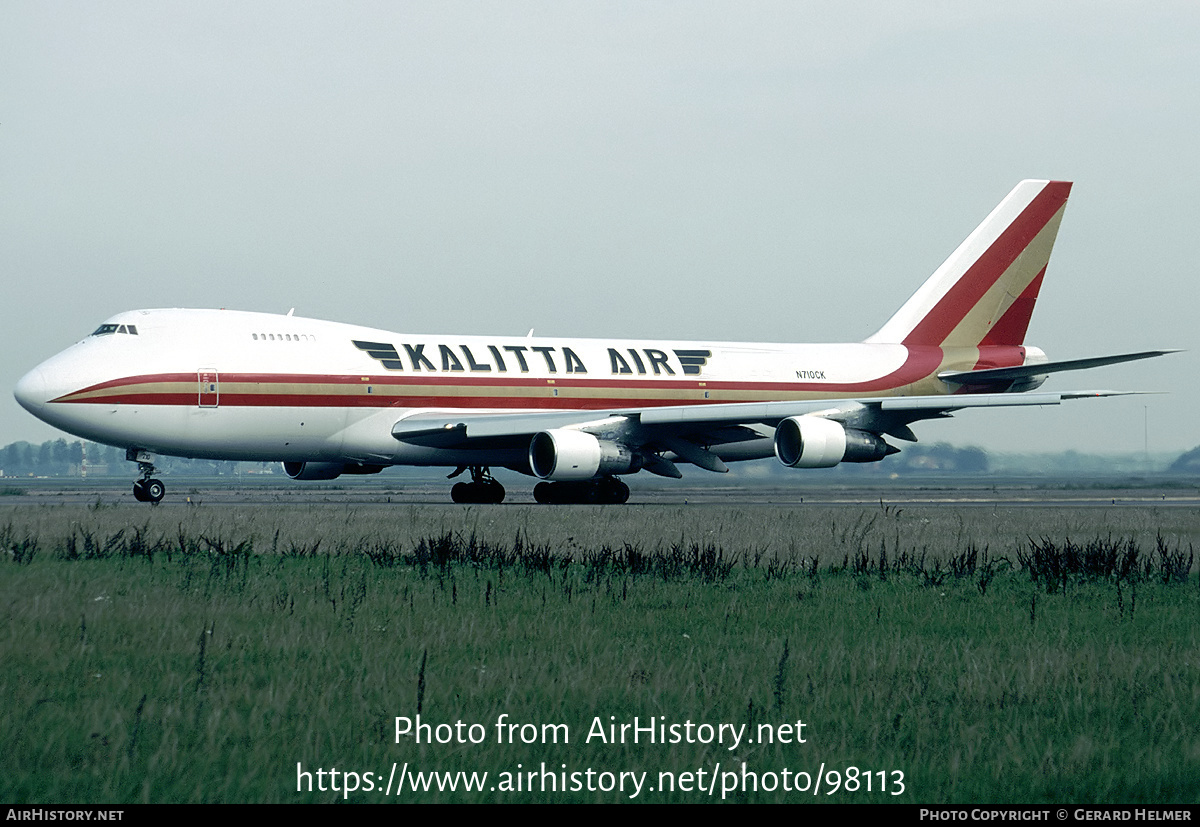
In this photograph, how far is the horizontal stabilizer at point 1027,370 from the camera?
28406 millimetres

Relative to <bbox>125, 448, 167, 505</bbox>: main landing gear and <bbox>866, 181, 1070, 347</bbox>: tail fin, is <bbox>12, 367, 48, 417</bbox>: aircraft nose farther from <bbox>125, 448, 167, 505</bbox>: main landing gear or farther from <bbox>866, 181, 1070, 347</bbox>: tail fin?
<bbox>866, 181, 1070, 347</bbox>: tail fin

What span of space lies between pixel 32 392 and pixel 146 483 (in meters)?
3.08

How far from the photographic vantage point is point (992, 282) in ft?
121

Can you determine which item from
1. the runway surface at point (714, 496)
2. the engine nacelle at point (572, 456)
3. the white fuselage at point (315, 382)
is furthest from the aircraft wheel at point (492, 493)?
the engine nacelle at point (572, 456)

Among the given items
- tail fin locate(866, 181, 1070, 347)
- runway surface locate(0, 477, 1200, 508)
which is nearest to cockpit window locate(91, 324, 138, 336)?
runway surface locate(0, 477, 1200, 508)

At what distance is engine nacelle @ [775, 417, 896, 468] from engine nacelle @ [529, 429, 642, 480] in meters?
3.58

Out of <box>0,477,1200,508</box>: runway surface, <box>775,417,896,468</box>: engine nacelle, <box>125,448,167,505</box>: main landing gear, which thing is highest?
<box>775,417,896,468</box>: engine nacelle

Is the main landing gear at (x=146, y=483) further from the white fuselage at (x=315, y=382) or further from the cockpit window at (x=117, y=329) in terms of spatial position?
the cockpit window at (x=117, y=329)

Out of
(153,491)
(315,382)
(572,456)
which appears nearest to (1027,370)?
(572,456)

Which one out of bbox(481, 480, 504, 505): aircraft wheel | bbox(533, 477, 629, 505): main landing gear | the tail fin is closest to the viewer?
bbox(533, 477, 629, 505): main landing gear

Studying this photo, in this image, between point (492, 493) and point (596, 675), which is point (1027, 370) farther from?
point (596, 675)

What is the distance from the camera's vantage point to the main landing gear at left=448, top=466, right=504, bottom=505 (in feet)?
99.3
